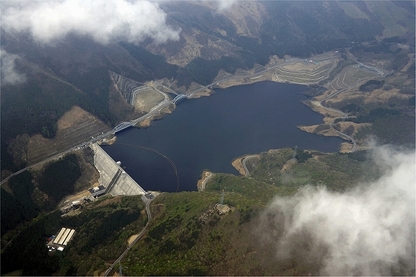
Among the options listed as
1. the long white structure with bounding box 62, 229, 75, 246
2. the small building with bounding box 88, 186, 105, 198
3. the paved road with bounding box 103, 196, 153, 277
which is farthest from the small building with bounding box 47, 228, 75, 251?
the small building with bounding box 88, 186, 105, 198

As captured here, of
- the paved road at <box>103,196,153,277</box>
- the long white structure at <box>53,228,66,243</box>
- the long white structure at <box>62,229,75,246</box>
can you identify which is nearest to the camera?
the paved road at <box>103,196,153,277</box>

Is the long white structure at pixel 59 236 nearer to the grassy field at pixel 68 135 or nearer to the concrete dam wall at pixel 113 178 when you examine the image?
the concrete dam wall at pixel 113 178

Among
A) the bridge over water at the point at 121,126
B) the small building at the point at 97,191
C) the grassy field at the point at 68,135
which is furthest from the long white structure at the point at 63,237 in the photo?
the bridge over water at the point at 121,126

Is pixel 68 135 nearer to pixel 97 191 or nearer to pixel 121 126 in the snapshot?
pixel 121 126

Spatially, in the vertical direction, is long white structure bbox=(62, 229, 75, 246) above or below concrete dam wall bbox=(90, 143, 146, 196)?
below

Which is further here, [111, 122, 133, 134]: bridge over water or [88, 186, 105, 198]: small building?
[111, 122, 133, 134]: bridge over water

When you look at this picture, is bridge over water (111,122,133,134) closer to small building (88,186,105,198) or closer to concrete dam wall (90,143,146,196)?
concrete dam wall (90,143,146,196)

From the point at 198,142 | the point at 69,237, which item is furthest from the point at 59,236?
the point at 198,142
